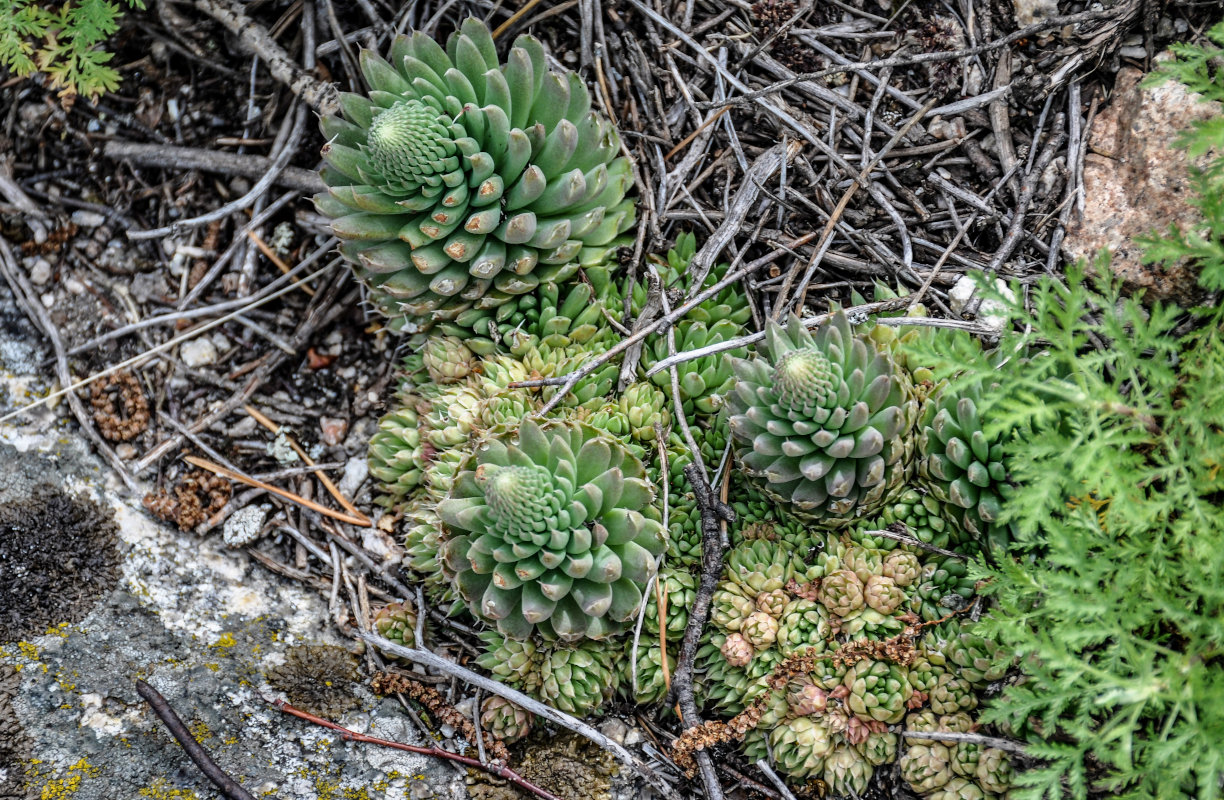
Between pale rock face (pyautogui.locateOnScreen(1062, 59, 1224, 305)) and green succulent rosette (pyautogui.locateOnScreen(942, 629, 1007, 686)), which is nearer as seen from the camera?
green succulent rosette (pyautogui.locateOnScreen(942, 629, 1007, 686))

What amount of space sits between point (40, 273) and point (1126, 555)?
4.64 m

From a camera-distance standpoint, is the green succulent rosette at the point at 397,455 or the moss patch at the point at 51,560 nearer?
the moss patch at the point at 51,560

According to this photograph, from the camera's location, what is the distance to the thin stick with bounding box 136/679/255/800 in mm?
2850

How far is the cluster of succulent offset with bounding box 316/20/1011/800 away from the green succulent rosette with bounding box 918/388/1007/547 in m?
0.01

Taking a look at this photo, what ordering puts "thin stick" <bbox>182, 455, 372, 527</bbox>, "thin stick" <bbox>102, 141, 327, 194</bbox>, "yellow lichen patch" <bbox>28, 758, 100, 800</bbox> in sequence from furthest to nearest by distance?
"thin stick" <bbox>102, 141, 327, 194</bbox> < "thin stick" <bbox>182, 455, 372, 527</bbox> < "yellow lichen patch" <bbox>28, 758, 100, 800</bbox>

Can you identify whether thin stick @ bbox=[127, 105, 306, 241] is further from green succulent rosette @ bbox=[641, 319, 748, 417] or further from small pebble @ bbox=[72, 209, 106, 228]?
green succulent rosette @ bbox=[641, 319, 748, 417]

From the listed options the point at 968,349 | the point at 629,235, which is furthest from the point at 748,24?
the point at 968,349

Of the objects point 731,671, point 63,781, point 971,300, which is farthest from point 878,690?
point 63,781

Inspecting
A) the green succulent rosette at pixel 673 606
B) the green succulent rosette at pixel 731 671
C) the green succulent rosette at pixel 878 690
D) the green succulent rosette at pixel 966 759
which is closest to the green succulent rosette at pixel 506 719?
the green succulent rosette at pixel 673 606

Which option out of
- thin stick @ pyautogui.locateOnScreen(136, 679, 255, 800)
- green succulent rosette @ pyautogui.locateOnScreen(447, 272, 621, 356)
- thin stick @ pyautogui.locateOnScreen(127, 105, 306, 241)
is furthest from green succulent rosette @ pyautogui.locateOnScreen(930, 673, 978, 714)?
thin stick @ pyautogui.locateOnScreen(127, 105, 306, 241)

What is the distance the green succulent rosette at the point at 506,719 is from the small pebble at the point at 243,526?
1317 mm

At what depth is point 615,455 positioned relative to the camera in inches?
130

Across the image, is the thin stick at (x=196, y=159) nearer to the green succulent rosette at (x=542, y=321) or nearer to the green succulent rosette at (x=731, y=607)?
the green succulent rosette at (x=542, y=321)

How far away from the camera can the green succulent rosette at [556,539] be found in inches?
120
